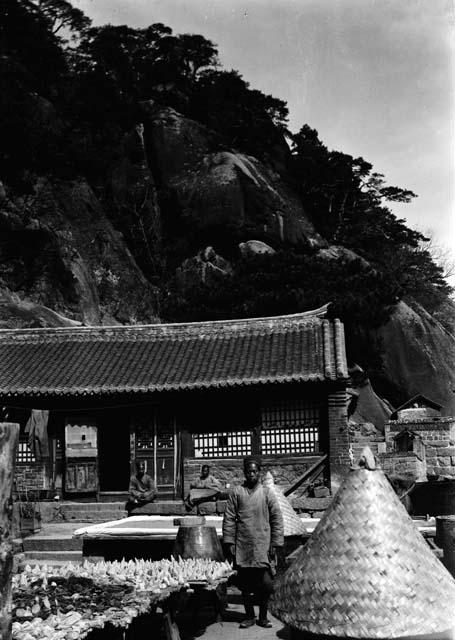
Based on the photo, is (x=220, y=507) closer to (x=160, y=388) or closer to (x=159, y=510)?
(x=159, y=510)

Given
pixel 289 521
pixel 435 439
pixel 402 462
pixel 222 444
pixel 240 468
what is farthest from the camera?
pixel 435 439

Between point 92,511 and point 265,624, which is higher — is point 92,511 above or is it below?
above

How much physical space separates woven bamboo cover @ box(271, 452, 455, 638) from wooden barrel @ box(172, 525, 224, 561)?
3887 millimetres

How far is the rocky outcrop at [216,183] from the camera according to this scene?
37594mm

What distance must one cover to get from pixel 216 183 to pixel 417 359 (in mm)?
13363

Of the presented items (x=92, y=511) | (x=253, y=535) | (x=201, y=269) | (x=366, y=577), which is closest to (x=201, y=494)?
(x=253, y=535)

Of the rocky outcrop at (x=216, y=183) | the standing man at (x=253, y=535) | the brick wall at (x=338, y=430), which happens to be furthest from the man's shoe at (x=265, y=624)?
the rocky outcrop at (x=216, y=183)

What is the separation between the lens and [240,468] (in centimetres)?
1791

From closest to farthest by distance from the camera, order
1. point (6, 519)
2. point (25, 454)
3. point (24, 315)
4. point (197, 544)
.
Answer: point (6, 519) < point (197, 544) < point (25, 454) < point (24, 315)

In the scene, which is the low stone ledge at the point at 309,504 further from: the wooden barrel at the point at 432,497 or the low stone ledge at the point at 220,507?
the wooden barrel at the point at 432,497

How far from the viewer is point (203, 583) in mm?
6336

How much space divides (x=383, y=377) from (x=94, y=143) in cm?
1935

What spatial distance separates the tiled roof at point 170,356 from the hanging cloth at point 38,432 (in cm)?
53

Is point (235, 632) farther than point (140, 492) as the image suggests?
No
